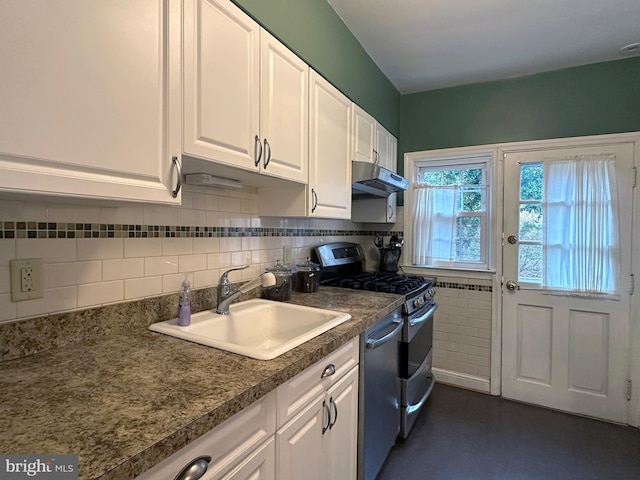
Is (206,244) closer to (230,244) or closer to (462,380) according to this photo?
(230,244)

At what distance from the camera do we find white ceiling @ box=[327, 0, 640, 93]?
1.92 m

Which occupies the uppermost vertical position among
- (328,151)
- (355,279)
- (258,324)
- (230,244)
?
(328,151)

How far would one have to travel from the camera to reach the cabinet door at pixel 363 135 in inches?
88.3

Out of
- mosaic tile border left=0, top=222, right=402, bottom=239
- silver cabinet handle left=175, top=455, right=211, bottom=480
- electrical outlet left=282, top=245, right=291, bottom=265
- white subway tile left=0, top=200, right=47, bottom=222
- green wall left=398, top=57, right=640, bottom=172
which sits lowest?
silver cabinet handle left=175, top=455, right=211, bottom=480

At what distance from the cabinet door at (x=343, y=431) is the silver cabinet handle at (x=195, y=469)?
604 mm

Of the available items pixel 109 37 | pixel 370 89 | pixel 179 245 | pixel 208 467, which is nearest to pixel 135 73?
pixel 109 37

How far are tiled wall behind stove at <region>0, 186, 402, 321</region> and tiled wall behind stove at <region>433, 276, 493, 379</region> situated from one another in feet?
5.95

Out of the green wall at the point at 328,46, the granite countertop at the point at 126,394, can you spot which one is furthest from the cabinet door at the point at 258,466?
the green wall at the point at 328,46

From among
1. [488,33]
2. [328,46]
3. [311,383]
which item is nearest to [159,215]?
[311,383]

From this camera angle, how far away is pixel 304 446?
112cm

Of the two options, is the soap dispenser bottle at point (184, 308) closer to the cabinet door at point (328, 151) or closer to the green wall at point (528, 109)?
the cabinet door at point (328, 151)

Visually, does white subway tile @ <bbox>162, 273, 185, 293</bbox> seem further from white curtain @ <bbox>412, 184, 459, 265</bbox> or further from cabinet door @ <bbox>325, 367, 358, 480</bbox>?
white curtain @ <bbox>412, 184, 459, 265</bbox>

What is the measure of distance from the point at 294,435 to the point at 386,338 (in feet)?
2.52

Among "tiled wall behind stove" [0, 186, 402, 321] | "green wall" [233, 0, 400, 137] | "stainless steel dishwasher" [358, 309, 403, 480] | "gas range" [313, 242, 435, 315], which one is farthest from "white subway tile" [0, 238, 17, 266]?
"gas range" [313, 242, 435, 315]
